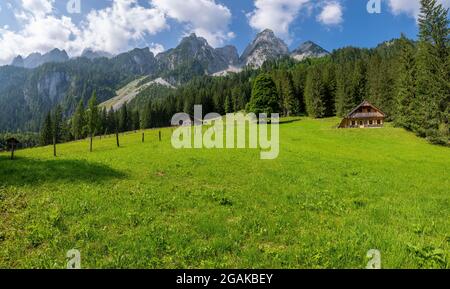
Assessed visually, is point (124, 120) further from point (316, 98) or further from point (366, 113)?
point (366, 113)

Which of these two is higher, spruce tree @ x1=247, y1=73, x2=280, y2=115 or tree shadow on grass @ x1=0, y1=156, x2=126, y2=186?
spruce tree @ x1=247, y1=73, x2=280, y2=115

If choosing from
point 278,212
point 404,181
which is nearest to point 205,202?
point 278,212

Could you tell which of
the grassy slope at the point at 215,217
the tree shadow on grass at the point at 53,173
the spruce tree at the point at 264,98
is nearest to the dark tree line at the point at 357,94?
the spruce tree at the point at 264,98

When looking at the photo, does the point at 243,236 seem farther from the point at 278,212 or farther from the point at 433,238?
the point at 433,238

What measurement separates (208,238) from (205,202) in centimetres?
409

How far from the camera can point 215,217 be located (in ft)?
39.4

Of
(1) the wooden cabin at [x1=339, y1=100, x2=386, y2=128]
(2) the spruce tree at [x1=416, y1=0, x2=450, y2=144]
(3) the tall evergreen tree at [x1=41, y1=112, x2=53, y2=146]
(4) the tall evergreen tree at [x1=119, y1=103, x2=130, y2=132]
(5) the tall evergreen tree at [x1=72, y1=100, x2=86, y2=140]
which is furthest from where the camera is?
(4) the tall evergreen tree at [x1=119, y1=103, x2=130, y2=132]

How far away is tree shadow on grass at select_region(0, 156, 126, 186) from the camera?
16984mm

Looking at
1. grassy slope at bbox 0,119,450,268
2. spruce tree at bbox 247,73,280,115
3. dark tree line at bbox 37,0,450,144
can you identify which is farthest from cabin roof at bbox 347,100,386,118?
grassy slope at bbox 0,119,450,268

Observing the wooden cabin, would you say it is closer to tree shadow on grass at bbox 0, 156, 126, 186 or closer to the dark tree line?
the dark tree line

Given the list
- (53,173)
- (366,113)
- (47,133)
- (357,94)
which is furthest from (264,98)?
(47,133)

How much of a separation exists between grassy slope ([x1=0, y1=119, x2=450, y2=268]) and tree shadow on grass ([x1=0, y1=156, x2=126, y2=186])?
0.06 metres

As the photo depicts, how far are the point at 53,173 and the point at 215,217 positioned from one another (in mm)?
12419

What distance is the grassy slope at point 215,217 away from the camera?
8.78 meters
